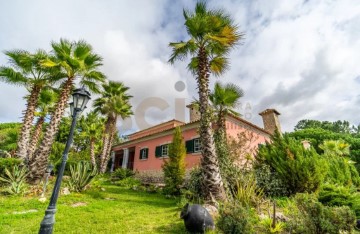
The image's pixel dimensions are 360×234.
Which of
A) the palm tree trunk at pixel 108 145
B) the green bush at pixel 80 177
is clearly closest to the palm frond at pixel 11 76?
the green bush at pixel 80 177

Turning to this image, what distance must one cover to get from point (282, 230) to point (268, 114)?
1615 centimetres

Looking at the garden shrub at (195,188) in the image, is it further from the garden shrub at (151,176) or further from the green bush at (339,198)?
the garden shrub at (151,176)

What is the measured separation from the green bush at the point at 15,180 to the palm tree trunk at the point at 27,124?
2.03m

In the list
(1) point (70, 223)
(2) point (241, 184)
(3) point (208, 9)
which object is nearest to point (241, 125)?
(2) point (241, 184)

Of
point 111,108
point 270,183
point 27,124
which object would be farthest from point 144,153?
point 270,183

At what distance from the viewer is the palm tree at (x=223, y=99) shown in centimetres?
1257

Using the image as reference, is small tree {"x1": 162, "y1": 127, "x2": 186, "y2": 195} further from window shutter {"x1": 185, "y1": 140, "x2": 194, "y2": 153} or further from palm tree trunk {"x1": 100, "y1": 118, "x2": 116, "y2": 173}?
palm tree trunk {"x1": 100, "y1": 118, "x2": 116, "y2": 173}

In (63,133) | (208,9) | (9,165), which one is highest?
(208,9)

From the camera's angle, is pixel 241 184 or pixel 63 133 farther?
pixel 63 133

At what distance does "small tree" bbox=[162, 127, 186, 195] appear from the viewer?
12.3m

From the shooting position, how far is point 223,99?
1262 cm

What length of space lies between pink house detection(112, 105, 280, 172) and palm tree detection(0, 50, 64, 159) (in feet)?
31.0

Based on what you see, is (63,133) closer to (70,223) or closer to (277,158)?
(70,223)

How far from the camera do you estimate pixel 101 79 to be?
45.2ft
